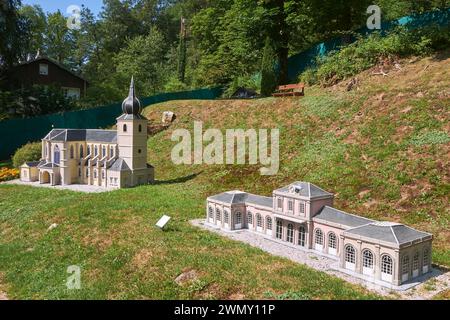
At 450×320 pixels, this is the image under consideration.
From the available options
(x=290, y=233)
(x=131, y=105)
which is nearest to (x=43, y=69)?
(x=131, y=105)

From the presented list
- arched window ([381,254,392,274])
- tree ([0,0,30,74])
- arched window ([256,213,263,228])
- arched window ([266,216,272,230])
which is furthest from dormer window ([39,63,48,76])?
arched window ([381,254,392,274])

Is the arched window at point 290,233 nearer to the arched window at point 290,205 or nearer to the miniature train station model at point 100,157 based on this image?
the arched window at point 290,205

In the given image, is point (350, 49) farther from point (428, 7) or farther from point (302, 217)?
point (302, 217)

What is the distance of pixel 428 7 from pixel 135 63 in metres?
43.4

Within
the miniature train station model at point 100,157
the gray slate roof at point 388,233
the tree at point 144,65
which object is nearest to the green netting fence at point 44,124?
the miniature train station model at point 100,157

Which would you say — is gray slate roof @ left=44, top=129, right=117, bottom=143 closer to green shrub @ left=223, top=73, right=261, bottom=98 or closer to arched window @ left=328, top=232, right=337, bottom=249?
arched window @ left=328, top=232, right=337, bottom=249

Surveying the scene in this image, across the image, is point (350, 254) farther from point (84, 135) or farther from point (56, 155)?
point (56, 155)

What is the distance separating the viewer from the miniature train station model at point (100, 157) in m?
29.1

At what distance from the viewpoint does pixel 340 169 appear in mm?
25219

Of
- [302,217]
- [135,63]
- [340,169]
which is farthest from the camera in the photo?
[135,63]

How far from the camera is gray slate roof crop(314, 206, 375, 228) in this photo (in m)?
15.5

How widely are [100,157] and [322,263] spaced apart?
67.4 ft
